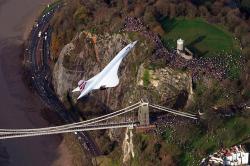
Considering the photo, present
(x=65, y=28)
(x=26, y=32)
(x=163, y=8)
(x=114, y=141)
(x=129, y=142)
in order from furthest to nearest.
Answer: (x=26, y=32) → (x=65, y=28) → (x=163, y=8) → (x=114, y=141) → (x=129, y=142)

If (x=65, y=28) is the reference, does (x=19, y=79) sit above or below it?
below

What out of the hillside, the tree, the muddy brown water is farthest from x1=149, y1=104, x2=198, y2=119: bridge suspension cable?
the tree

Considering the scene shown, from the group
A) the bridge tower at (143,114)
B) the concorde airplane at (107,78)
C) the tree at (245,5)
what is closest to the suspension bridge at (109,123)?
the bridge tower at (143,114)

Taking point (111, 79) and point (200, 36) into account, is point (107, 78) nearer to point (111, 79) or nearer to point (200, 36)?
point (111, 79)

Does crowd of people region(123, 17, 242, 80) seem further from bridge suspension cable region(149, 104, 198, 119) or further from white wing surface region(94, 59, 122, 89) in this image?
white wing surface region(94, 59, 122, 89)

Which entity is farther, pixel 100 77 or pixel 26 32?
pixel 26 32

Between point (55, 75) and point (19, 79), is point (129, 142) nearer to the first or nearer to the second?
point (55, 75)

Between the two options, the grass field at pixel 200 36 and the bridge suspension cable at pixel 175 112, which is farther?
the grass field at pixel 200 36

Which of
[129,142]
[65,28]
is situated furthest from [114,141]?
[65,28]

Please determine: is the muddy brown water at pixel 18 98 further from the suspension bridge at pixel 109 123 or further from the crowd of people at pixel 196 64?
the crowd of people at pixel 196 64
